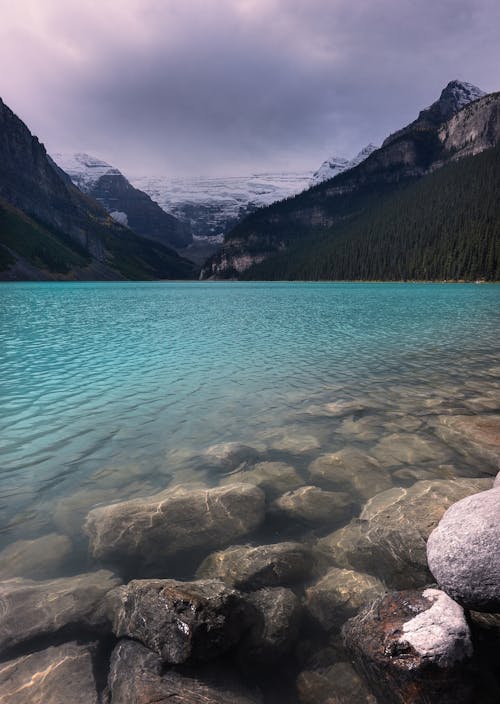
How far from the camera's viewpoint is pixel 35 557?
314 inches

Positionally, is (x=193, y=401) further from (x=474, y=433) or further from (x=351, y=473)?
(x=474, y=433)

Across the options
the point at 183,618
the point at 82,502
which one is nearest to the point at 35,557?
the point at 82,502

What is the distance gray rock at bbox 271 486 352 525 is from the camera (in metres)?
9.21

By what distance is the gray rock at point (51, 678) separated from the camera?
204 inches

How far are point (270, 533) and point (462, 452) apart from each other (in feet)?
22.2

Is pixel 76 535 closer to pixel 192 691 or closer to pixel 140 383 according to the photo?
pixel 192 691

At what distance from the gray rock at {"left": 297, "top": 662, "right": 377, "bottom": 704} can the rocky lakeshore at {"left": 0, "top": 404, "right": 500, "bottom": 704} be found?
2 centimetres

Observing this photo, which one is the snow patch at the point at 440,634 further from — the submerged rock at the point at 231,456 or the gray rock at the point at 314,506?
the submerged rock at the point at 231,456

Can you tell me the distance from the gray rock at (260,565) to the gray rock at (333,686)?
1.65 metres

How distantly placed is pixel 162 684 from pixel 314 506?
5.26 metres

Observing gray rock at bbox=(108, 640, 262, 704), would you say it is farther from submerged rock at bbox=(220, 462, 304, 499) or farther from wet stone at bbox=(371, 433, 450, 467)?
wet stone at bbox=(371, 433, 450, 467)

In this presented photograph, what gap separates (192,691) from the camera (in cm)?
499

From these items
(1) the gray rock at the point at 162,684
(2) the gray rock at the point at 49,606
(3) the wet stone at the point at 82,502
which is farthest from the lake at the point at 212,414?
(1) the gray rock at the point at 162,684

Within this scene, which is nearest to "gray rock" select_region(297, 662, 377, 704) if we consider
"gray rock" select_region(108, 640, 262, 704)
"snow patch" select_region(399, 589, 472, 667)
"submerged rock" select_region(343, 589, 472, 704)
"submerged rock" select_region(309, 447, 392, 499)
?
"submerged rock" select_region(343, 589, 472, 704)
